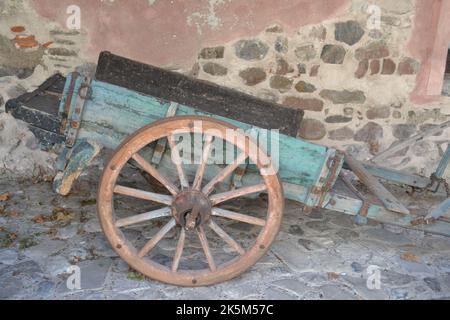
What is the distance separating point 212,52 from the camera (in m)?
3.84

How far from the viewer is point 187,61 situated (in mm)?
3840

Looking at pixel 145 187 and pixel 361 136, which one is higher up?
pixel 361 136

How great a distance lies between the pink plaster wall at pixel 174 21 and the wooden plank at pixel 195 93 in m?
0.32

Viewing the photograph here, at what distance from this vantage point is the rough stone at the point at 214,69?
12.7 ft

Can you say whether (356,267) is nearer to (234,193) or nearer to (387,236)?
(387,236)

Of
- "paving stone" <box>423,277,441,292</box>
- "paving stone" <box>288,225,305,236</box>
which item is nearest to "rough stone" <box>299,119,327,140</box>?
"paving stone" <box>288,225,305,236</box>

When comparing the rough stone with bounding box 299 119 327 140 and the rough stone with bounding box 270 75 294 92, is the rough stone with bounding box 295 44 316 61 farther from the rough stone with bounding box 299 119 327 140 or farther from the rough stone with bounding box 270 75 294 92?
the rough stone with bounding box 299 119 327 140

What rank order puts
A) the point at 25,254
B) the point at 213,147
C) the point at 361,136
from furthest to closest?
the point at 361,136 → the point at 25,254 → the point at 213,147

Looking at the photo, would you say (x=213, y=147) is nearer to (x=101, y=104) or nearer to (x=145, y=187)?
(x=101, y=104)

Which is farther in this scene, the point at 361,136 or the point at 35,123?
the point at 361,136
